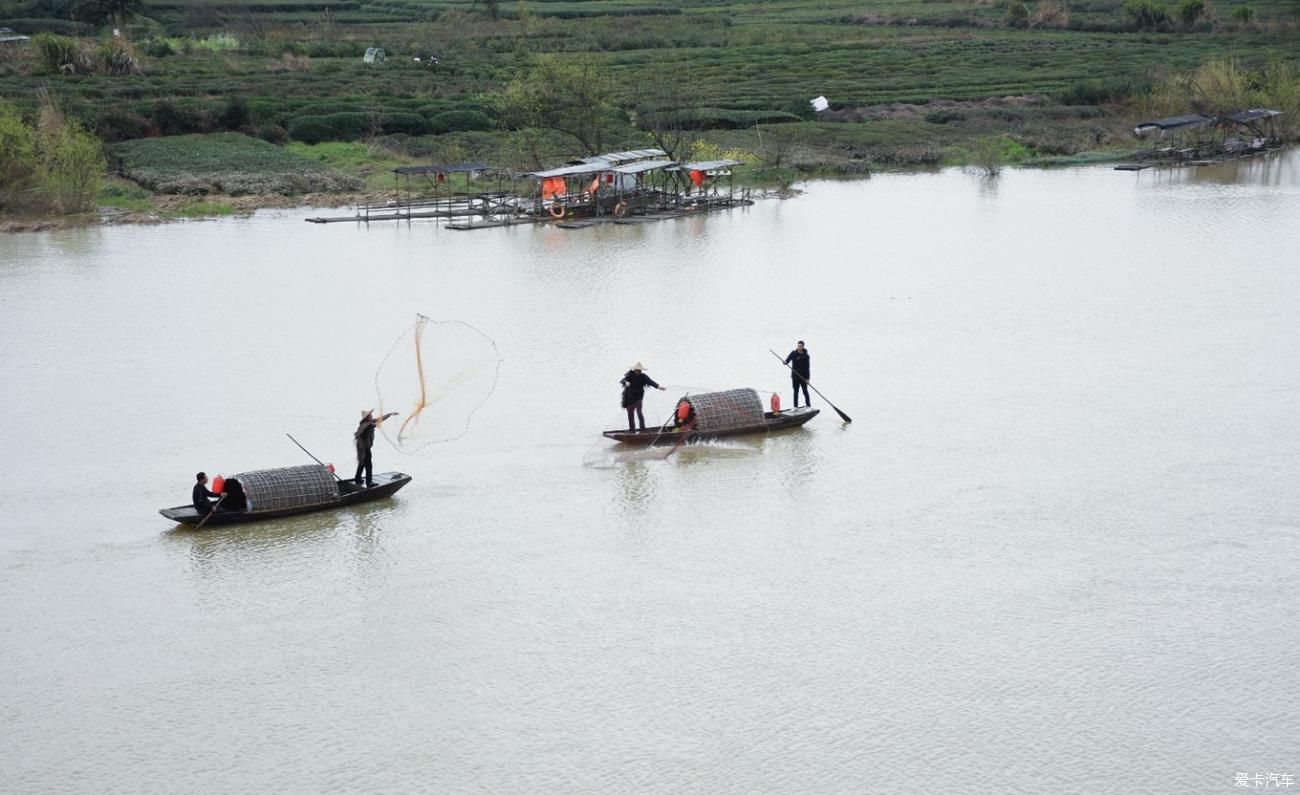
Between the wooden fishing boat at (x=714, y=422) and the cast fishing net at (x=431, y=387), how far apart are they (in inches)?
87.7

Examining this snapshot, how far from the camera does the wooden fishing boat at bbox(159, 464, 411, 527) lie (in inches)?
731

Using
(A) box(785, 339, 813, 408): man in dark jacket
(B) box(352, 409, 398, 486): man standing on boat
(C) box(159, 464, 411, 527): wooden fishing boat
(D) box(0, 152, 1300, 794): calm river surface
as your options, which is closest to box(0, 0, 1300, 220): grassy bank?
(D) box(0, 152, 1300, 794): calm river surface

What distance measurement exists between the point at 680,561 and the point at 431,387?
15.7 feet

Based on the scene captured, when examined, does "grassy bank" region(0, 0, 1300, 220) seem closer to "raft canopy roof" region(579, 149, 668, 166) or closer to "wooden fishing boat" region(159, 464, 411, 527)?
"raft canopy roof" region(579, 149, 668, 166)

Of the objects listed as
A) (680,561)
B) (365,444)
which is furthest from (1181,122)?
(365,444)

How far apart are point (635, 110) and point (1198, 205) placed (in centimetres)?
2950

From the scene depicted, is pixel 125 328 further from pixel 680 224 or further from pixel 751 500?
pixel 680 224

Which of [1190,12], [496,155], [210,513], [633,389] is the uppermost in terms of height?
[1190,12]

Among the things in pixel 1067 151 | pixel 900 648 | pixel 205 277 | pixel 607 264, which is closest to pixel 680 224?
pixel 607 264

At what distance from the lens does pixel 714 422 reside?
2170 cm

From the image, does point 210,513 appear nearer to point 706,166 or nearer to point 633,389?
point 633,389

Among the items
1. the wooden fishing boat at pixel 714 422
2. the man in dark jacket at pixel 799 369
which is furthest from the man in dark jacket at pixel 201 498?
the man in dark jacket at pixel 799 369

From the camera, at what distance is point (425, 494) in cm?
1984

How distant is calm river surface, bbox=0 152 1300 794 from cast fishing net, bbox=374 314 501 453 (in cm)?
76
